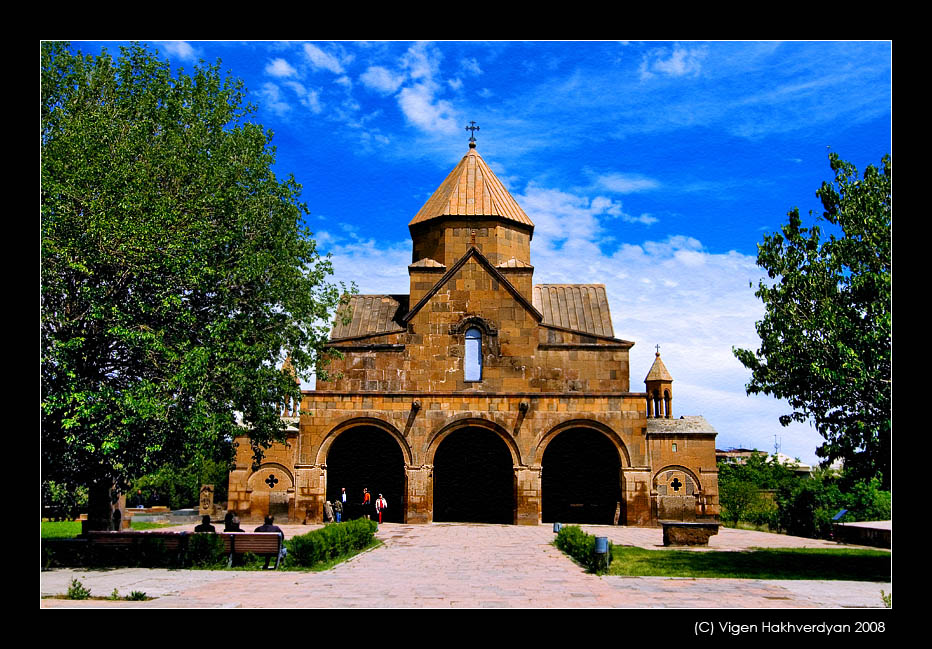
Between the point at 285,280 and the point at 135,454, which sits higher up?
the point at 285,280

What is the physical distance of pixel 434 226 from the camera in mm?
27266

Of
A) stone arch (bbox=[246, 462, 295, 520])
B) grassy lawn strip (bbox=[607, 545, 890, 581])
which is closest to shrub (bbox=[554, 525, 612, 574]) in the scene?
grassy lawn strip (bbox=[607, 545, 890, 581])

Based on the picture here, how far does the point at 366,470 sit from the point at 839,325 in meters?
18.3

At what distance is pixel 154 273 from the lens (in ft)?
42.2

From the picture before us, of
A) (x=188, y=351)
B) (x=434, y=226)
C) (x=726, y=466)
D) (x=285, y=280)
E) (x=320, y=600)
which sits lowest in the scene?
(x=726, y=466)

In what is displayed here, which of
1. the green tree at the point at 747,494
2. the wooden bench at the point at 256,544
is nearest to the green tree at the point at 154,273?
the wooden bench at the point at 256,544

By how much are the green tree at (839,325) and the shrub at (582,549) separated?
381 centimetres

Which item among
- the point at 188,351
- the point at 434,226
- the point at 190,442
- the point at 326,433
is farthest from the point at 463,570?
the point at 434,226

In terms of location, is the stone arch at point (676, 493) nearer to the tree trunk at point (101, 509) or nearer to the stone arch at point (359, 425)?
the stone arch at point (359, 425)

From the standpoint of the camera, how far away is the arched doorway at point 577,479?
25719 mm

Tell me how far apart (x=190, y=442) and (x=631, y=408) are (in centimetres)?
1488

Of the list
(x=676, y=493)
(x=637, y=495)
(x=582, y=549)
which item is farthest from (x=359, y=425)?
(x=582, y=549)

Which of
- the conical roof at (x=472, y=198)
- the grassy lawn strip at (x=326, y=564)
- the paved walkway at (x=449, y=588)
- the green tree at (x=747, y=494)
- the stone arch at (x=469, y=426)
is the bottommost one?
the green tree at (x=747, y=494)
